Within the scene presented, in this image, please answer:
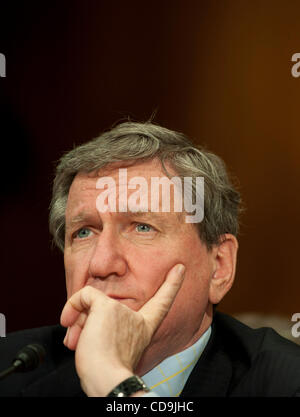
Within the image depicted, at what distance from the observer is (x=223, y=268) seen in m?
Answer: 2.09

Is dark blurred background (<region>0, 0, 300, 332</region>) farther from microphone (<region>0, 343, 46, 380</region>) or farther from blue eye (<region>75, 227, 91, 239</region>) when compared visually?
microphone (<region>0, 343, 46, 380</region>)

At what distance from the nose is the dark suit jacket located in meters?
0.53

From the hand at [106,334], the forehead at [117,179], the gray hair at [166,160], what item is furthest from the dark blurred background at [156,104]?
the hand at [106,334]

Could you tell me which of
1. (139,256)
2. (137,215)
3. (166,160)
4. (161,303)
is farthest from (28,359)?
(166,160)

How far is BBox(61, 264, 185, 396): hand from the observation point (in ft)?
4.27

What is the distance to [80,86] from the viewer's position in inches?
114

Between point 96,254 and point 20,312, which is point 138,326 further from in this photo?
point 20,312

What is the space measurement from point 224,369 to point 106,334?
0.77 metres

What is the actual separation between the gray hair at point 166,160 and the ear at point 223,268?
1.7 inches

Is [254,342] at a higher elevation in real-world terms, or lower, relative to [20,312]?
higher

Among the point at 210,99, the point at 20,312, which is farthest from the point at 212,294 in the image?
the point at 20,312

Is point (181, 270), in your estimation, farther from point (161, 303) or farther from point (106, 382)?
point (106, 382)

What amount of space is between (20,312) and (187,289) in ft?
4.51

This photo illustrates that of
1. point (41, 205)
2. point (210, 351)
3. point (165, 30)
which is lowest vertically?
point (210, 351)
